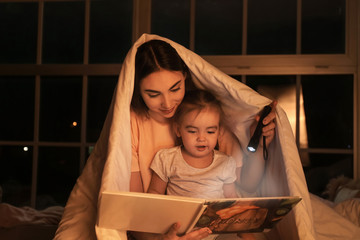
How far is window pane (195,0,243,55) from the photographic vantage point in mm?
2473

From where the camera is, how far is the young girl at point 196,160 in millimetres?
1272

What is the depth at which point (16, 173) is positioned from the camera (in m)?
2.71

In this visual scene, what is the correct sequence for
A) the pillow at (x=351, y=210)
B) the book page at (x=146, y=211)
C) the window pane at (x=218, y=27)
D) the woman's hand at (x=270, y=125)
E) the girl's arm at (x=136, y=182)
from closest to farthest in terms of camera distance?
the book page at (x=146, y=211), the woman's hand at (x=270, y=125), the girl's arm at (x=136, y=182), the pillow at (x=351, y=210), the window pane at (x=218, y=27)

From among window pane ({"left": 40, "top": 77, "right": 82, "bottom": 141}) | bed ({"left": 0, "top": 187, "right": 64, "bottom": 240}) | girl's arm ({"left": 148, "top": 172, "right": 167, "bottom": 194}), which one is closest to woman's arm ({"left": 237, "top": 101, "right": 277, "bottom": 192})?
girl's arm ({"left": 148, "top": 172, "right": 167, "bottom": 194})

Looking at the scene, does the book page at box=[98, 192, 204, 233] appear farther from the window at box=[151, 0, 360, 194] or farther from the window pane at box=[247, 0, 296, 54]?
the window pane at box=[247, 0, 296, 54]

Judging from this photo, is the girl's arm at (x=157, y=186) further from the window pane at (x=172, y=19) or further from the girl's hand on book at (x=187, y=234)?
the window pane at (x=172, y=19)

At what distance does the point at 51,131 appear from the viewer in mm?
2652

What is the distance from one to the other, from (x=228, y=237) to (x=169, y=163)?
11.9 inches

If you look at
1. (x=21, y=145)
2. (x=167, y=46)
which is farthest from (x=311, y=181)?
(x=21, y=145)

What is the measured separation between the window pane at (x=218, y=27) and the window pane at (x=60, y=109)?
2.77 ft

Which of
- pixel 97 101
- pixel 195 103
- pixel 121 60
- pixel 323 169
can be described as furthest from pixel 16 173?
pixel 323 169

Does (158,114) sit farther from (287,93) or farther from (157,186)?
(287,93)

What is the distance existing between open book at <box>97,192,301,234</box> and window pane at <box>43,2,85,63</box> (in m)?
1.87

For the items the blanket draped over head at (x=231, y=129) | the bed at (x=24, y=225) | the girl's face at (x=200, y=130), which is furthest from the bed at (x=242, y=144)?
the bed at (x=24, y=225)
